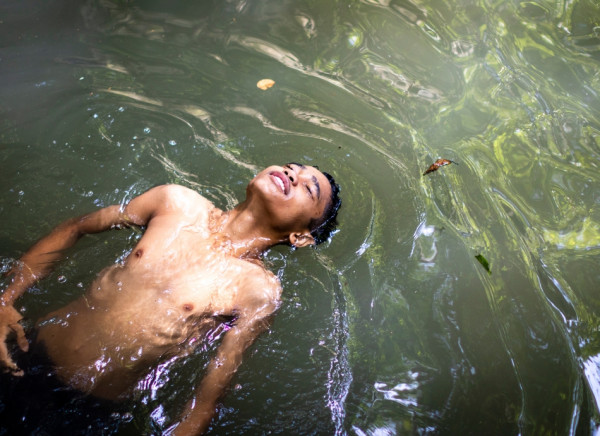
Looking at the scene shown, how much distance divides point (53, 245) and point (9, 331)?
25.3 inches

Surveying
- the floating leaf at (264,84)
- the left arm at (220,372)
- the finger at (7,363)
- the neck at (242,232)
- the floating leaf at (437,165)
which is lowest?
the finger at (7,363)

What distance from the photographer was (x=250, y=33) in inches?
211

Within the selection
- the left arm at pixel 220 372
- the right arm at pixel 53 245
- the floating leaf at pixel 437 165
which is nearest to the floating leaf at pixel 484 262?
the floating leaf at pixel 437 165

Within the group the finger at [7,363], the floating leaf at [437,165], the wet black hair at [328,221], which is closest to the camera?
the finger at [7,363]

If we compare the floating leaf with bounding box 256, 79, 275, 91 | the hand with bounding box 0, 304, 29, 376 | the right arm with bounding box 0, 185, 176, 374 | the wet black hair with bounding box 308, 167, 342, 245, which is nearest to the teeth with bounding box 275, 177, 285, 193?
the wet black hair with bounding box 308, 167, 342, 245

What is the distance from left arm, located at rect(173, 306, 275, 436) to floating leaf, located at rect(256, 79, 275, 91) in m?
2.58

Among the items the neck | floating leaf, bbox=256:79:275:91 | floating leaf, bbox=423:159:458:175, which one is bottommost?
the neck

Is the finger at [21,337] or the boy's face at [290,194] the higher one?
the boy's face at [290,194]

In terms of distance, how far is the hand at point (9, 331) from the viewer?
2602 millimetres

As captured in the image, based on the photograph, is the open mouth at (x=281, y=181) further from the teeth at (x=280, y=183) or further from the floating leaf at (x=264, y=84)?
the floating leaf at (x=264, y=84)

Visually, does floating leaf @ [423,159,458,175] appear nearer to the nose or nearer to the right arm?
the nose

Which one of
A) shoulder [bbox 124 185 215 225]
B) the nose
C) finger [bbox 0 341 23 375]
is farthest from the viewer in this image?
the nose

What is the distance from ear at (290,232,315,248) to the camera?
3516 millimetres

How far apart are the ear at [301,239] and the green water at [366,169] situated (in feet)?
0.60
